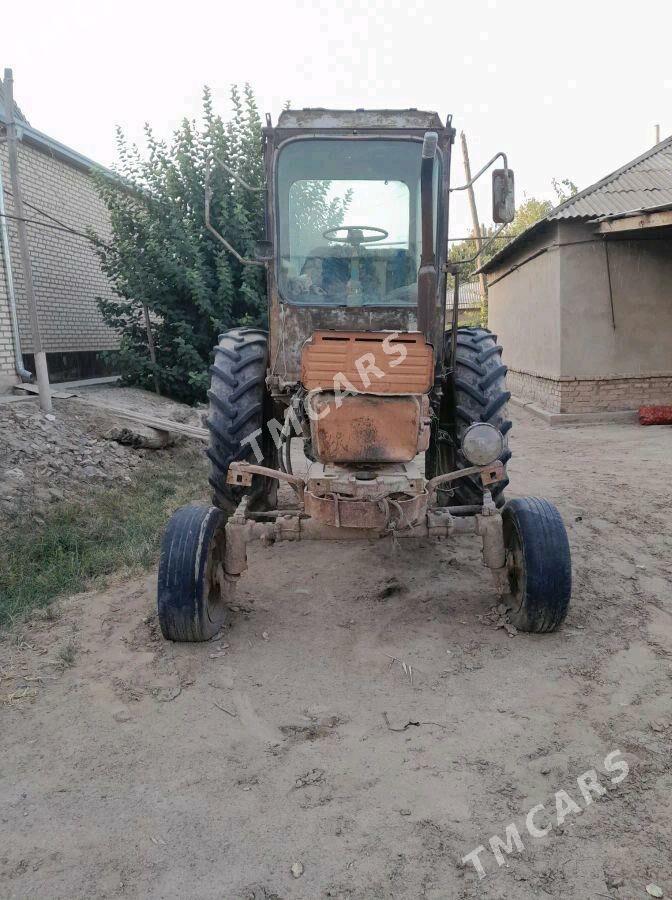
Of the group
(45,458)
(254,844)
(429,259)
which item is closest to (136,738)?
(254,844)

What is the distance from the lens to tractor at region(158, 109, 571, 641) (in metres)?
3.42

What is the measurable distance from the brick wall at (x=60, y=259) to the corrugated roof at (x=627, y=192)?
24.6ft

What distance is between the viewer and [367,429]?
11.6 ft

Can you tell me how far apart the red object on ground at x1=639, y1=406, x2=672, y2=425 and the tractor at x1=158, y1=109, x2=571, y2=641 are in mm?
6057

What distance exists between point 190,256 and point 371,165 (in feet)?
19.1

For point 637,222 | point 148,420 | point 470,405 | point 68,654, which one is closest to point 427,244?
point 470,405

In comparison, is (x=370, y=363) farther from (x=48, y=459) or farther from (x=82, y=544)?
(x=48, y=459)

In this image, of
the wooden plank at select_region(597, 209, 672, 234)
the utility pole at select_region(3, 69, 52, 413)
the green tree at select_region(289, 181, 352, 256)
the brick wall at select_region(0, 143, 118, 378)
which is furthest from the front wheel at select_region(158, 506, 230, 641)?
the wooden plank at select_region(597, 209, 672, 234)

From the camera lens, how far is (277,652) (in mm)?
3492

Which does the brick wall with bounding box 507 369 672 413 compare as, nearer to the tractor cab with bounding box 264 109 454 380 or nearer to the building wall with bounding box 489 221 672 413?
the building wall with bounding box 489 221 672 413

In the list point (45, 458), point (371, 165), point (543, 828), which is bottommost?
point (543, 828)

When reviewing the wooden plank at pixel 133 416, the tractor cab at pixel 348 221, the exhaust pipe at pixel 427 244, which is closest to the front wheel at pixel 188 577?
the tractor cab at pixel 348 221

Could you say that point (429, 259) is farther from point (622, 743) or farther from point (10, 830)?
point (10, 830)

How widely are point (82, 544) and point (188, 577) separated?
1941 millimetres
